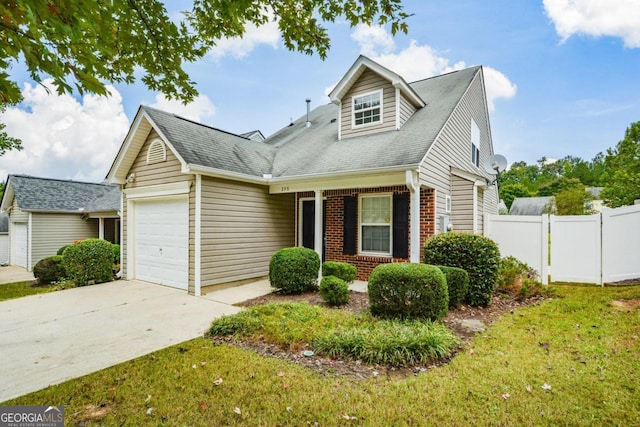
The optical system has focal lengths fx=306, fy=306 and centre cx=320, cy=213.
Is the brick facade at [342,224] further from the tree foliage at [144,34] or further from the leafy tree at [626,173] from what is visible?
the leafy tree at [626,173]

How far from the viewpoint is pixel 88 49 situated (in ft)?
8.13

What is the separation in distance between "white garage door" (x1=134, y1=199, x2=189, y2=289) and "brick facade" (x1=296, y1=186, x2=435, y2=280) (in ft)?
13.3

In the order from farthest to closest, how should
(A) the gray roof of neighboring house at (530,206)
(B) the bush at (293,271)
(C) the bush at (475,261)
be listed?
(A) the gray roof of neighboring house at (530,206), (B) the bush at (293,271), (C) the bush at (475,261)

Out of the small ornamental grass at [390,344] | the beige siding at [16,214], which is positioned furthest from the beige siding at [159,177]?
the beige siding at [16,214]

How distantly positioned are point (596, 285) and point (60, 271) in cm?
1667

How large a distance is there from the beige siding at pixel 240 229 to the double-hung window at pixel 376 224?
2.65 metres

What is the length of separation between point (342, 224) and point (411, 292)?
4497 millimetres

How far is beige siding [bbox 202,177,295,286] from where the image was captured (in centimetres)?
789

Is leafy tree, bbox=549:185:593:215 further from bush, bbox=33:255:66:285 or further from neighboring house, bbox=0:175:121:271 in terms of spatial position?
bush, bbox=33:255:66:285

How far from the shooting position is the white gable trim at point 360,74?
29.6 ft

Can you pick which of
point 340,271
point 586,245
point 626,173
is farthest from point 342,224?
point 626,173

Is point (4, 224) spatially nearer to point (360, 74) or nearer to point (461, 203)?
point (360, 74)

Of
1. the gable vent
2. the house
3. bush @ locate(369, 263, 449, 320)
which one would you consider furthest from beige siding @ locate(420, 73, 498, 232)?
the gable vent

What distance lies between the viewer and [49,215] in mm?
15758
